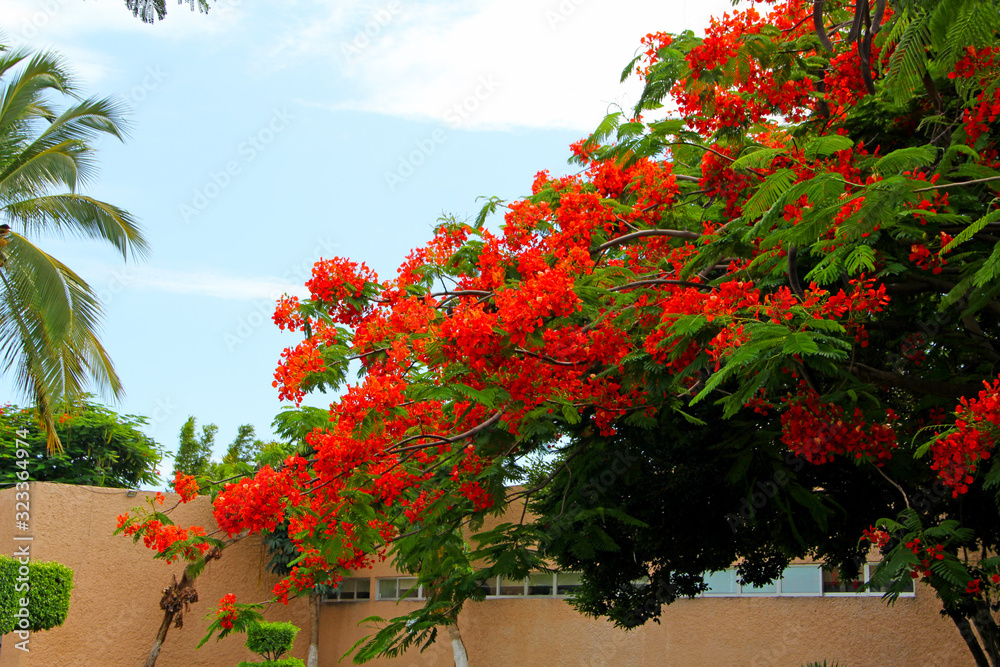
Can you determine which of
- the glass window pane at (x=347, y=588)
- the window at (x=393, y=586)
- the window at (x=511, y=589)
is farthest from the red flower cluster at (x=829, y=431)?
the glass window pane at (x=347, y=588)

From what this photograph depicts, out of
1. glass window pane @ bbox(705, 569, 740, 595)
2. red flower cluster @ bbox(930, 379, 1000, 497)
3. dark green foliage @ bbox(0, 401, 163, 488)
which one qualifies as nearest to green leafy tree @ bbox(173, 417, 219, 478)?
dark green foliage @ bbox(0, 401, 163, 488)

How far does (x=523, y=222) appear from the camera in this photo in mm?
6723

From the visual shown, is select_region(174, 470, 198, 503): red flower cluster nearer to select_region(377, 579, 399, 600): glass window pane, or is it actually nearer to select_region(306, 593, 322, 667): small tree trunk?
select_region(306, 593, 322, 667): small tree trunk

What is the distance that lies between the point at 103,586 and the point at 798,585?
13.0 meters

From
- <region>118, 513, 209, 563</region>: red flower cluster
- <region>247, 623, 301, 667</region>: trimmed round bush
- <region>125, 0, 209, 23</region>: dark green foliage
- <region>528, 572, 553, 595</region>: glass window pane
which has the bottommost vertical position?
<region>247, 623, 301, 667</region>: trimmed round bush

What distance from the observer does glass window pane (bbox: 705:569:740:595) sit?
13867mm

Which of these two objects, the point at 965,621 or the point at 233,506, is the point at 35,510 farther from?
the point at 965,621

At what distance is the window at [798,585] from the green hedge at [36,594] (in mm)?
10115

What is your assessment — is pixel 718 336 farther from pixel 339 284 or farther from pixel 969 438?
pixel 339 284

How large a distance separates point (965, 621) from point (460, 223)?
24.8 ft

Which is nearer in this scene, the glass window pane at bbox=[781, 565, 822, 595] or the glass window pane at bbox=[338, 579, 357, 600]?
the glass window pane at bbox=[781, 565, 822, 595]

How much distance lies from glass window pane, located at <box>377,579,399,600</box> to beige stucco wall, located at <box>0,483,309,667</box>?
351cm

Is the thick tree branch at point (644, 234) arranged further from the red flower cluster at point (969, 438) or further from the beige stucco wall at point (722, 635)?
the beige stucco wall at point (722, 635)


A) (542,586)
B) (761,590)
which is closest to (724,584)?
(761,590)
